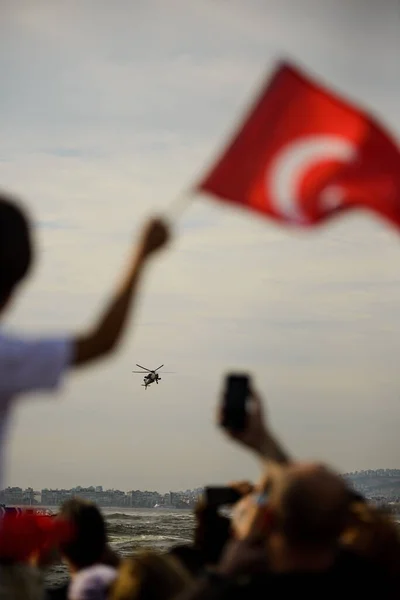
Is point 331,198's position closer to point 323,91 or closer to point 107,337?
point 323,91

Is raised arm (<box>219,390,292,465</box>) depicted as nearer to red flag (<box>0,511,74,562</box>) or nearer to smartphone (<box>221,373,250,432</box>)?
smartphone (<box>221,373,250,432</box>)

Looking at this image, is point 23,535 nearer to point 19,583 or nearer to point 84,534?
point 19,583

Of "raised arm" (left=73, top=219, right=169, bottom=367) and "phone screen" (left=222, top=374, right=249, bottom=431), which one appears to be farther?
"phone screen" (left=222, top=374, right=249, bottom=431)

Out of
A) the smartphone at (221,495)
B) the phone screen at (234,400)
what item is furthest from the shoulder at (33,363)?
the smartphone at (221,495)

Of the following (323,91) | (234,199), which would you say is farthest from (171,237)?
(323,91)

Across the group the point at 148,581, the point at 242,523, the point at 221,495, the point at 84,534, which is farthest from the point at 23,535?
the point at 84,534

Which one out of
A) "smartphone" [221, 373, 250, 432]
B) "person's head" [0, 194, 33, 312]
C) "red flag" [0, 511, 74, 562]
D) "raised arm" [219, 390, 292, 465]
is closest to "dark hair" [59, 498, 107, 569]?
"red flag" [0, 511, 74, 562]
